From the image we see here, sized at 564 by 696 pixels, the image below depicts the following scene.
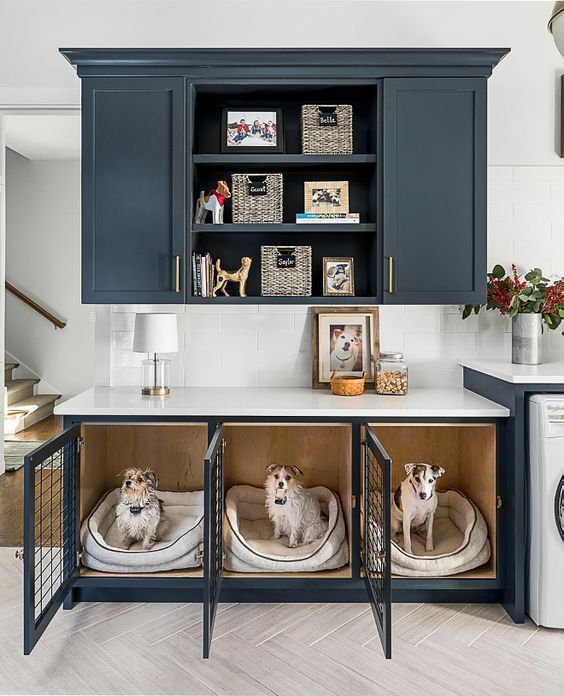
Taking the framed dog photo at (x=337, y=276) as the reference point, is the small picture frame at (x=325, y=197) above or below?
above

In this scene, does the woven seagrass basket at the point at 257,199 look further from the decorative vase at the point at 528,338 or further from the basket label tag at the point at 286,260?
the decorative vase at the point at 528,338

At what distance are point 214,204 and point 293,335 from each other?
2.48ft

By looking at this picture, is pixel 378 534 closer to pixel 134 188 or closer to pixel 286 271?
pixel 286 271

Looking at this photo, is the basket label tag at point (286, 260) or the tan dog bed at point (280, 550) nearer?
the tan dog bed at point (280, 550)

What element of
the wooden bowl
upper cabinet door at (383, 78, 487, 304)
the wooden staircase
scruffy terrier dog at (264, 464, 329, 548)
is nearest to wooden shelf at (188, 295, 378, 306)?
upper cabinet door at (383, 78, 487, 304)

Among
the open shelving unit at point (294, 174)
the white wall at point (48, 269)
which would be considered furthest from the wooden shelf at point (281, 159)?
the white wall at point (48, 269)

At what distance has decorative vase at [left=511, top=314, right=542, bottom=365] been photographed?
258cm

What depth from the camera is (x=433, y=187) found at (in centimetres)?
253

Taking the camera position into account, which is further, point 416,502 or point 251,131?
point 251,131

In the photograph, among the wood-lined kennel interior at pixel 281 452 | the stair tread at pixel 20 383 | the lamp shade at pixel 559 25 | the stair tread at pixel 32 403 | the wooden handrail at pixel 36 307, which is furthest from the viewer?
the wooden handrail at pixel 36 307

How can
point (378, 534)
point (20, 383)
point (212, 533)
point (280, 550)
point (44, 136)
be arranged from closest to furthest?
point (212, 533) < point (378, 534) < point (280, 550) < point (44, 136) < point (20, 383)

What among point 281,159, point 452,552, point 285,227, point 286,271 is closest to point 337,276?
point 286,271

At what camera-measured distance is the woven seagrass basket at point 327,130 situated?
2.62m

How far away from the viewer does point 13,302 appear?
20.4 feet
